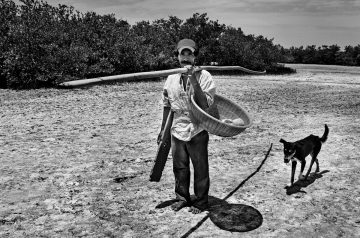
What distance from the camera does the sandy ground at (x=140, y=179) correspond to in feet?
17.2

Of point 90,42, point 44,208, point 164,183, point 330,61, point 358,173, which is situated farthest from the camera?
point 330,61

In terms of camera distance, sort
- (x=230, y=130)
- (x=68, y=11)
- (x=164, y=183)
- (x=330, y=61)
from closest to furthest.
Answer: (x=230, y=130) → (x=164, y=183) → (x=68, y=11) → (x=330, y=61)

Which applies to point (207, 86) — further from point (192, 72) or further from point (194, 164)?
point (194, 164)

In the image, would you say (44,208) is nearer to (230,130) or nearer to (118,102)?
(230,130)

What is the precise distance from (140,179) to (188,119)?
2530 millimetres

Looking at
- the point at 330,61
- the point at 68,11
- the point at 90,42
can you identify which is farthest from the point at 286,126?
the point at 330,61

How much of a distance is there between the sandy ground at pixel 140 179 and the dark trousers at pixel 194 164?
1.08ft

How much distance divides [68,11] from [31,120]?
18912 mm

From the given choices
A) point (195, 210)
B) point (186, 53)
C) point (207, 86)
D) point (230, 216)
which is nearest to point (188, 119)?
point (207, 86)

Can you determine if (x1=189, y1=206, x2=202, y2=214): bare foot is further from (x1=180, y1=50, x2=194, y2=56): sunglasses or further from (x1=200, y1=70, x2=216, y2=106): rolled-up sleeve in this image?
(x1=180, y1=50, x2=194, y2=56): sunglasses

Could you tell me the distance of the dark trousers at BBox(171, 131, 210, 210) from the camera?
522 cm

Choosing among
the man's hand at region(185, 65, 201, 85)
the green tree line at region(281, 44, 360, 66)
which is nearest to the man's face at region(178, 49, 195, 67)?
the man's hand at region(185, 65, 201, 85)

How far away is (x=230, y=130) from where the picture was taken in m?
4.55

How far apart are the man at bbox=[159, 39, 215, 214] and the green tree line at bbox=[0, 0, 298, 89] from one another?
17233 mm
